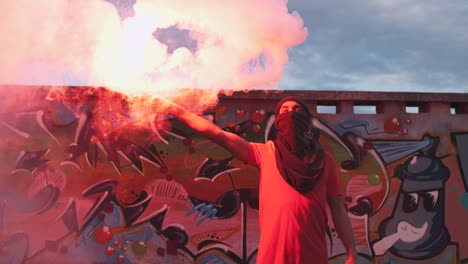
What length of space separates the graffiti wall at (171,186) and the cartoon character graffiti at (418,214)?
2cm

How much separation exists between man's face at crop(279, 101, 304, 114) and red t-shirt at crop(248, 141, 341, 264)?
0.38 meters

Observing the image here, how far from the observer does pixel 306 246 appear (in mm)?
2498

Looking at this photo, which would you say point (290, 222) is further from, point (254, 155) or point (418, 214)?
point (418, 214)

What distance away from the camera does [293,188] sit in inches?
101

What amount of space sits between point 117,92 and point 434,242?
5.73 metres

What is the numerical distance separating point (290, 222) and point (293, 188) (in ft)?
0.66

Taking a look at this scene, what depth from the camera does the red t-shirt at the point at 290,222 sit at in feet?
8.16

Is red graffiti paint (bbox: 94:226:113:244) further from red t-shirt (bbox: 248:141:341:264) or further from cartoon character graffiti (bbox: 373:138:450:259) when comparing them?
red t-shirt (bbox: 248:141:341:264)

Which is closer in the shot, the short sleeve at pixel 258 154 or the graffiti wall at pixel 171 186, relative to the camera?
the short sleeve at pixel 258 154

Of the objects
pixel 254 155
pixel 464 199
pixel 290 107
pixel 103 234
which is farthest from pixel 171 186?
pixel 464 199

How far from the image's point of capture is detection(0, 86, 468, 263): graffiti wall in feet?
21.8

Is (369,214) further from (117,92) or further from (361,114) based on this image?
(117,92)

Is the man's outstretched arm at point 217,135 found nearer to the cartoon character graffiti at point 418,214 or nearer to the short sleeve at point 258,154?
the short sleeve at point 258,154

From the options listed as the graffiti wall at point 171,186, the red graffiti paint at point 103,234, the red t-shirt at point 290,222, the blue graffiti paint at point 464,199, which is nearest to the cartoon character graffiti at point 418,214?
the graffiti wall at point 171,186
